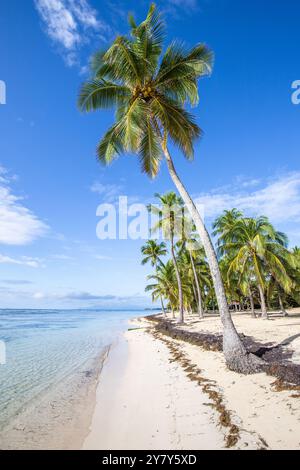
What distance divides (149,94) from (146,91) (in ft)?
0.52

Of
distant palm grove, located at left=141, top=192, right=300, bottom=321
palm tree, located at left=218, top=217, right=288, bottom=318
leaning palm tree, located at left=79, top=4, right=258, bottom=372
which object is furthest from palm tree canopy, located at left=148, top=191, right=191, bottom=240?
leaning palm tree, located at left=79, top=4, right=258, bottom=372

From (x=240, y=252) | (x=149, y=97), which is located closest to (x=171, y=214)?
(x=240, y=252)

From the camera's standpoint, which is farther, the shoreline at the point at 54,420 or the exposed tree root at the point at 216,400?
the shoreline at the point at 54,420

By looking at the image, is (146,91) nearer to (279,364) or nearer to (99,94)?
(99,94)

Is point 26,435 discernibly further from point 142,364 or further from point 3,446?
point 142,364

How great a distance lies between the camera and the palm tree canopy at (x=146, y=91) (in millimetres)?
10016

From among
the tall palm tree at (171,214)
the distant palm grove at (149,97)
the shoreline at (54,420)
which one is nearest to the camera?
the shoreline at (54,420)

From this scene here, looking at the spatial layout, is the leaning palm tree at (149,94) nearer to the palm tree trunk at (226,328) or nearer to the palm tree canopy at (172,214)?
the palm tree trunk at (226,328)

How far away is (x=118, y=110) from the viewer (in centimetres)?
1182

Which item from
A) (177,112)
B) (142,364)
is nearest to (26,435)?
(142,364)

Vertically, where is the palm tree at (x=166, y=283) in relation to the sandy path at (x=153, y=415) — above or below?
above

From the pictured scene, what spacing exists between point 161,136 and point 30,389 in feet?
32.8

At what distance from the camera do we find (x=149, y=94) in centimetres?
1053

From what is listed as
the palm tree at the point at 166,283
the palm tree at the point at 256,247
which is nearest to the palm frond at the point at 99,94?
the palm tree at the point at 256,247
